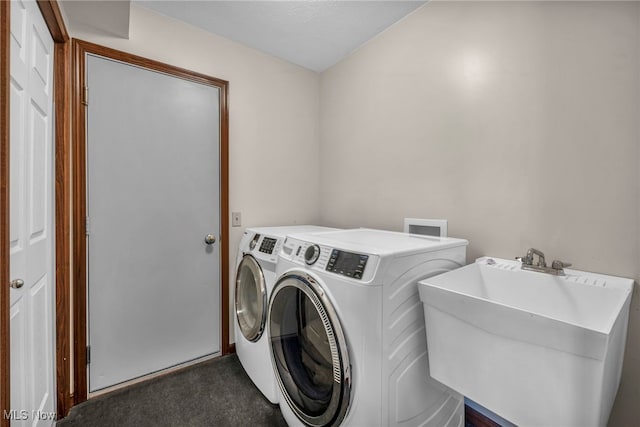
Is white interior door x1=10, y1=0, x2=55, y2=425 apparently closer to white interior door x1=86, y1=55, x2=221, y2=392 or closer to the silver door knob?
the silver door knob

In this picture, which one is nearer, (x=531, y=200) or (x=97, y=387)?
(x=531, y=200)

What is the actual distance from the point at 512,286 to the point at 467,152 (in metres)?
0.73

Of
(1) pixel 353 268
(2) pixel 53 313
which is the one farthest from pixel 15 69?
(1) pixel 353 268

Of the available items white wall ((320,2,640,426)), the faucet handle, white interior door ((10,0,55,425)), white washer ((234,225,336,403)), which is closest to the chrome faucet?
the faucet handle

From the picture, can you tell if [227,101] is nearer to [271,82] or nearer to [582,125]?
[271,82]

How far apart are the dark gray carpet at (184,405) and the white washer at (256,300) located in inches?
3.6

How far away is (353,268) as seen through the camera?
3.33ft

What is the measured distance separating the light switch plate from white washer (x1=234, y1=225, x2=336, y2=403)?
238 millimetres

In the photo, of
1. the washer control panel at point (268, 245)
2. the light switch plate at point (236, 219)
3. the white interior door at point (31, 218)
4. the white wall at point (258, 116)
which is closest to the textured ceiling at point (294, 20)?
the white wall at point (258, 116)

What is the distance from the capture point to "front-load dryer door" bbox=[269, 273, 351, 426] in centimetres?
102

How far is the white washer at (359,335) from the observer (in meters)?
0.96

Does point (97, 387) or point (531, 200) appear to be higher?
point (531, 200)

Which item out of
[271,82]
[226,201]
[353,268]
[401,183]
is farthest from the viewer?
[271,82]

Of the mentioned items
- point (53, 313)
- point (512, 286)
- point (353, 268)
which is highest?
point (353, 268)
